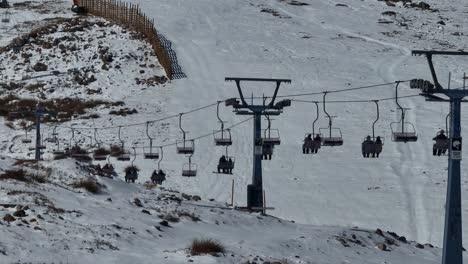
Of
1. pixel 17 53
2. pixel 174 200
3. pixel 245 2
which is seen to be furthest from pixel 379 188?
pixel 245 2

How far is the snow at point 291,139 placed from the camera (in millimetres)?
16641

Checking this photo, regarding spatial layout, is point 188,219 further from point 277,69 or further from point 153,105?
point 277,69

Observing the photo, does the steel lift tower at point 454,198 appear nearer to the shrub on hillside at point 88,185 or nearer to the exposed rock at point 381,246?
the exposed rock at point 381,246

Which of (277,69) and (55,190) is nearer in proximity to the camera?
(55,190)

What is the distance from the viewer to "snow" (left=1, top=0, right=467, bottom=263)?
16641 mm

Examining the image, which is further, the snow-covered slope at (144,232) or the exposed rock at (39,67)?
the exposed rock at (39,67)

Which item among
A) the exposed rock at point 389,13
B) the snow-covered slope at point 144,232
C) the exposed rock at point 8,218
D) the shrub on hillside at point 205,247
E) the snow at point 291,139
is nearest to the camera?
the snow-covered slope at point 144,232

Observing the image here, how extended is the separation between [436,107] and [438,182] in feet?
39.4

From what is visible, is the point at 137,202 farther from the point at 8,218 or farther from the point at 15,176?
the point at 8,218

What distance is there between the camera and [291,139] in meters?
35.5

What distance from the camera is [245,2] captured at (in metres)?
73.6

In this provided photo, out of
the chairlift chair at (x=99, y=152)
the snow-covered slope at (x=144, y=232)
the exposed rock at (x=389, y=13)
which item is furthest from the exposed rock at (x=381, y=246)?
the exposed rock at (x=389, y=13)

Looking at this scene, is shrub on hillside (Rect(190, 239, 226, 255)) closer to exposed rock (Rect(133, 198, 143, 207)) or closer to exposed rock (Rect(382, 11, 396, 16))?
exposed rock (Rect(133, 198, 143, 207))

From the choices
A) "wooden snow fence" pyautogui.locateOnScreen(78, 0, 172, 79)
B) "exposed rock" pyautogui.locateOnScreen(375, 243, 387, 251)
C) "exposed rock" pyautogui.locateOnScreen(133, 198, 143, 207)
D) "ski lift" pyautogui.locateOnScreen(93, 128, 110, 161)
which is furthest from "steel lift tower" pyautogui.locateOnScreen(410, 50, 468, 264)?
"wooden snow fence" pyautogui.locateOnScreen(78, 0, 172, 79)
